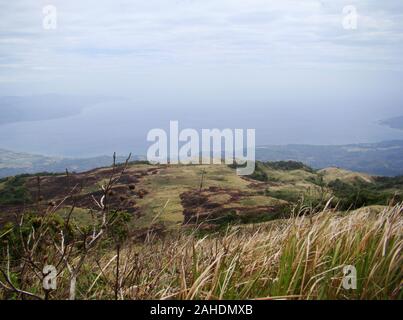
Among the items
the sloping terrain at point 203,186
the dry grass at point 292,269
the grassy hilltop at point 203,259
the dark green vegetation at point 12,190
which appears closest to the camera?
the grassy hilltop at point 203,259

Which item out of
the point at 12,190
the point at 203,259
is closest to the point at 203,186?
the point at 12,190

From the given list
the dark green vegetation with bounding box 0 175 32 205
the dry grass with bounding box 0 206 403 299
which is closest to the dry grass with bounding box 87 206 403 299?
the dry grass with bounding box 0 206 403 299

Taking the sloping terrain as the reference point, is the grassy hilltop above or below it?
above

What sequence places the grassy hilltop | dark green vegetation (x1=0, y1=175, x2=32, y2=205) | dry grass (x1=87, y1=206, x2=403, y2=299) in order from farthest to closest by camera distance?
dark green vegetation (x1=0, y1=175, x2=32, y2=205)
dry grass (x1=87, y1=206, x2=403, y2=299)
the grassy hilltop

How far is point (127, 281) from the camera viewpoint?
3738 millimetres

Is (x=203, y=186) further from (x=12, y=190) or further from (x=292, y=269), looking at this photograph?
(x=292, y=269)

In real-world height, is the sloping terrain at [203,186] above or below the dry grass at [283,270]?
below

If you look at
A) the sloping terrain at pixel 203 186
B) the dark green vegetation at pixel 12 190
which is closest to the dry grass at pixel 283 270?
the sloping terrain at pixel 203 186

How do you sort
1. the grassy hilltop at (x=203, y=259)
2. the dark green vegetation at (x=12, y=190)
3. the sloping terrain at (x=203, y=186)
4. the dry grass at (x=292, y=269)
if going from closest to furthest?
1. the grassy hilltop at (x=203, y=259)
2. the dry grass at (x=292, y=269)
3. the sloping terrain at (x=203, y=186)
4. the dark green vegetation at (x=12, y=190)

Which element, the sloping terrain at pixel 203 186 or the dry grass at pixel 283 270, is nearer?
the dry grass at pixel 283 270

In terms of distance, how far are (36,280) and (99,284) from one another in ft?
1.84

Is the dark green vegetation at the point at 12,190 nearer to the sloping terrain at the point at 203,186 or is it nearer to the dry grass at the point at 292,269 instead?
the sloping terrain at the point at 203,186

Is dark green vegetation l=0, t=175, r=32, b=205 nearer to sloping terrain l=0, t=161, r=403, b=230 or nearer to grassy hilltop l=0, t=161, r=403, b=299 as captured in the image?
sloping terrain l=0, t=161, r=403, b=230
